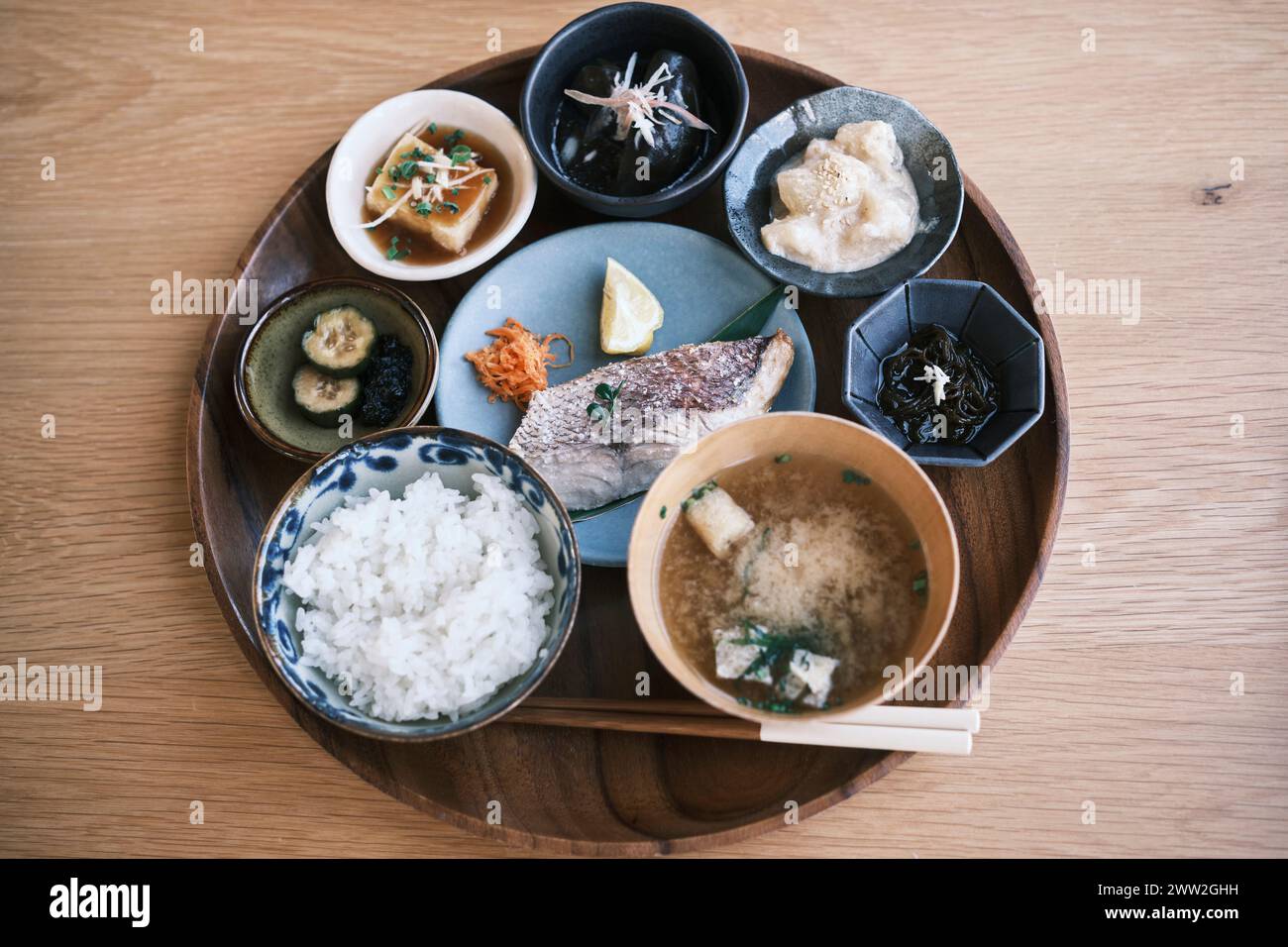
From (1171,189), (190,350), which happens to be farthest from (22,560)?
(1171,189)

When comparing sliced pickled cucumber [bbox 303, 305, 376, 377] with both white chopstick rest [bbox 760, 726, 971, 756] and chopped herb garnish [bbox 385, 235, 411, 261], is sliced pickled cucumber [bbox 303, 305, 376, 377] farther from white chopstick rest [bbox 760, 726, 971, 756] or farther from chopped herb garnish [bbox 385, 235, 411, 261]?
white chopstick rest [bbox 760, 726, 971, 756]

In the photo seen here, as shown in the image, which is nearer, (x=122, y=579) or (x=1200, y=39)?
(x=122, y=579)

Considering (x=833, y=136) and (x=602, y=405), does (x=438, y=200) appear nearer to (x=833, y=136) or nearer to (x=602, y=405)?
(x=602, y=405)

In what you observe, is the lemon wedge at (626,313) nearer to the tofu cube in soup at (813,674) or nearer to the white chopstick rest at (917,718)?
the tofu cube in soup at (813,674)

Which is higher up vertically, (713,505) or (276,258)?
(276,258)

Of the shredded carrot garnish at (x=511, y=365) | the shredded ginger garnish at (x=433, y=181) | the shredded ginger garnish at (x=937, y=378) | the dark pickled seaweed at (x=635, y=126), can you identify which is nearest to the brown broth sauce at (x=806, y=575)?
the shredded ginger garnish at (x=937, y=378)

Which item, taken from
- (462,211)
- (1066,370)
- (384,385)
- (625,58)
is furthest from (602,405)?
(1066,370)

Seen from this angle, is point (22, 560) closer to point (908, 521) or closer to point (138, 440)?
point (138, 440)
